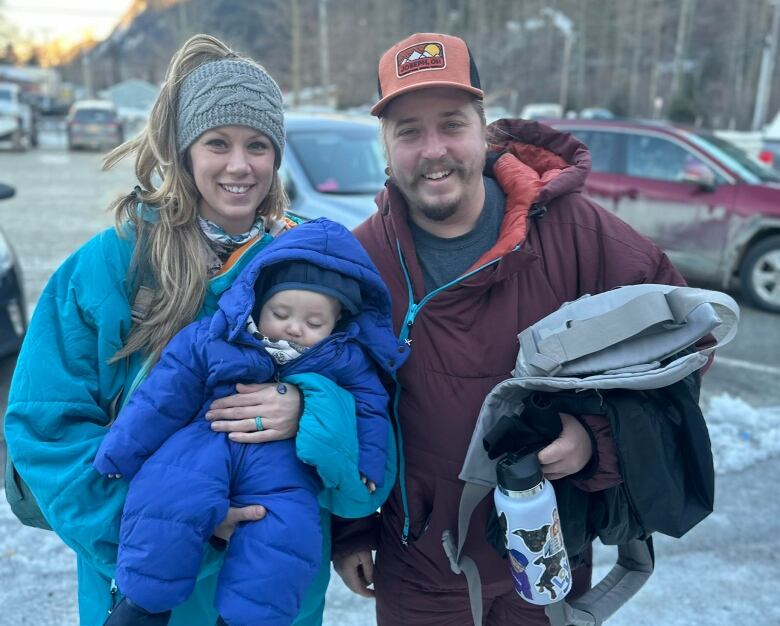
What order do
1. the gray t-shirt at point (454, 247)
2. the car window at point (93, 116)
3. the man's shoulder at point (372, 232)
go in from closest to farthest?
the gray t-shirt at point (454, 247), the man's shoulder at point (372, 232), the car window at point (93, 116)

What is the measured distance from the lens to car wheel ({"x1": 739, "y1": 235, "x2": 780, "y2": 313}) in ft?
23.7

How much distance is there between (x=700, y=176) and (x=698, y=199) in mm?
254

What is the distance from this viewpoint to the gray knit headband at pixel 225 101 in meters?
1.77

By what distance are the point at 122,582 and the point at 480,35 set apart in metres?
58.7

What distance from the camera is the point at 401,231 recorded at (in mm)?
1952

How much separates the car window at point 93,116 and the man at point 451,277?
2916 centimetres

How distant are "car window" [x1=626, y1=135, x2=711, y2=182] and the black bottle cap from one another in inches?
269

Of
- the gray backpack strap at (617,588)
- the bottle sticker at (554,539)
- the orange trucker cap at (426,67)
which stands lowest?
the gray backpack strap at (617,588)

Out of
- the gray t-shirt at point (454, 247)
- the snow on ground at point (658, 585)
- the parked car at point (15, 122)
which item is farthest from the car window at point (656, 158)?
the parked car at point (15, 122)

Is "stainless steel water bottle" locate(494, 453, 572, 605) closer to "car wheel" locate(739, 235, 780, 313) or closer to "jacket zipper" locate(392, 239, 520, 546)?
"jacket zipper" locate(392, 239, 520, 546)

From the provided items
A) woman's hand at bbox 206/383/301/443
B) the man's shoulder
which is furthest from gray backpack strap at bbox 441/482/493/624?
the man's shoulder

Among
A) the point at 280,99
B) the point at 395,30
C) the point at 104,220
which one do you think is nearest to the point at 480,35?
the point at 395,30

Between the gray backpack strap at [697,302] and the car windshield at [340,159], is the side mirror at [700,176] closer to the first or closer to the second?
the car windshield at [340,159]

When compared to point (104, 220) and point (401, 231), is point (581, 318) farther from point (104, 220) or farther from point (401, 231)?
point (104, 220)
